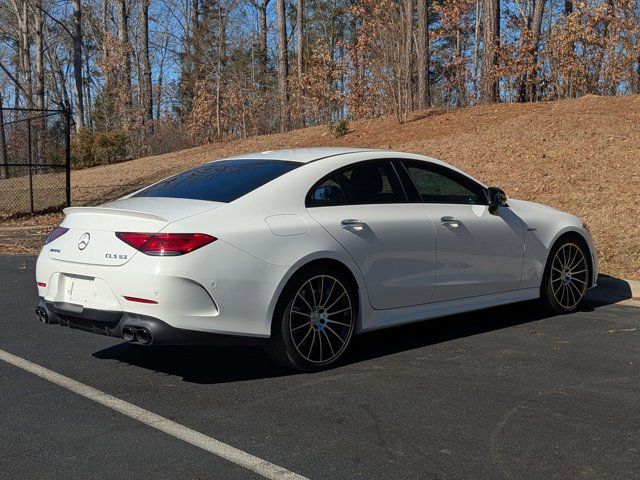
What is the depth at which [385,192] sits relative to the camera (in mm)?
6328

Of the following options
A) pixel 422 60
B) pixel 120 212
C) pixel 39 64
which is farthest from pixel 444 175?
pixel 39 64

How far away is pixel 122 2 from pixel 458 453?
40180 mm

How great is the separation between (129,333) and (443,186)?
299 cm

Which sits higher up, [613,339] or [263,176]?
[263,176]

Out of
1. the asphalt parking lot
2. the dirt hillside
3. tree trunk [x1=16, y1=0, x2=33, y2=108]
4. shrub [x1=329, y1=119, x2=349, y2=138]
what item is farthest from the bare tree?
tree trunk [x1=16, y1=0, x2=33, y2=108]

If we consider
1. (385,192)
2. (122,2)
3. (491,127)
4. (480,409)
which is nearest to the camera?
(480,409)

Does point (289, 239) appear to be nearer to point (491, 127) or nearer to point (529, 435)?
point (529, 435)

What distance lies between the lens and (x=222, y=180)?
5969 millimetres

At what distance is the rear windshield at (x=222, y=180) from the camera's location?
5703 millimetres

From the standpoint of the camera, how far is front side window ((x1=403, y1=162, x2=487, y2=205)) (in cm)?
661

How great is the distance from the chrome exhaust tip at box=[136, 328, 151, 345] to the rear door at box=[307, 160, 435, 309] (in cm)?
142

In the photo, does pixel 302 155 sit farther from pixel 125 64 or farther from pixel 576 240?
pixel 125 64

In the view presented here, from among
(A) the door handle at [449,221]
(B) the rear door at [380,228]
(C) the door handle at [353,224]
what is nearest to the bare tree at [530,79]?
(A) the door handle at [449,221]

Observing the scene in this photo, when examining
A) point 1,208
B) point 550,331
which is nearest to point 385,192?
point 550,331
